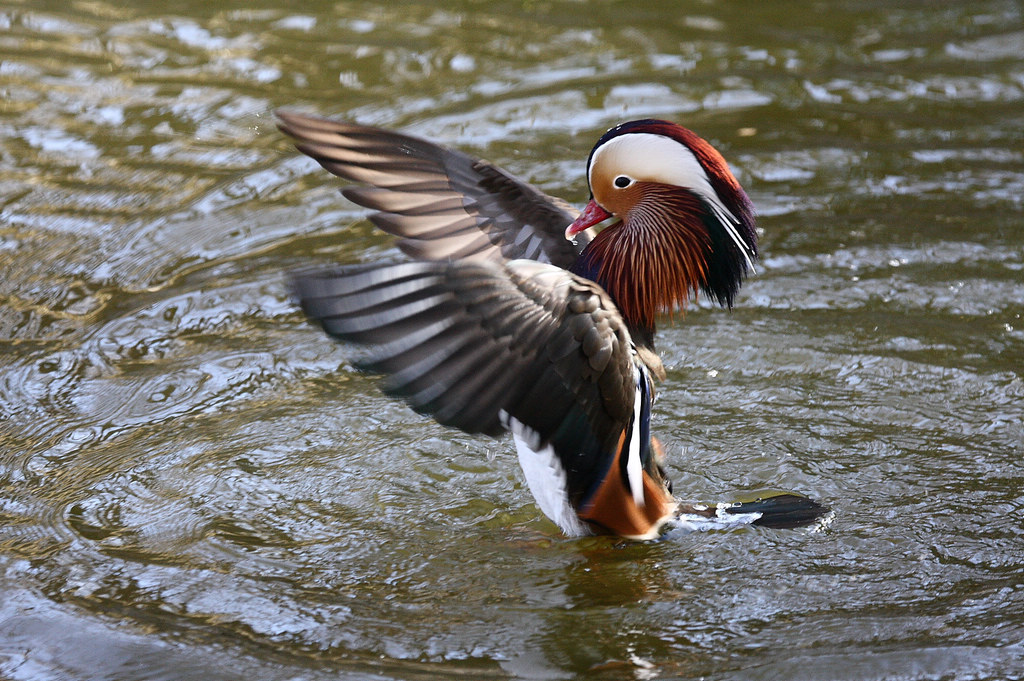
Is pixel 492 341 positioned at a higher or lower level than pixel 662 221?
lower

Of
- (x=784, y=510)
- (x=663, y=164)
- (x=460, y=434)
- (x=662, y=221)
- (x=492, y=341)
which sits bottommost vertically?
(x=784, y=510)

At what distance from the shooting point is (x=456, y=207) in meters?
4.04

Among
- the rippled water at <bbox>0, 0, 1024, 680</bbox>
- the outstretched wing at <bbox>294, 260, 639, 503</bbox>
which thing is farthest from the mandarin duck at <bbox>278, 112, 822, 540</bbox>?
the rippled water at <bbox>0, 0, 1024, 680</bbox>

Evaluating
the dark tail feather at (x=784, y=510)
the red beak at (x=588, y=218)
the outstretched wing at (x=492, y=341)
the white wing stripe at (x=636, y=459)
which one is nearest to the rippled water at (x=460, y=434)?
the dark tail feather at (x=784, y=510)

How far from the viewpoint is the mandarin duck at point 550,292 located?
113 inches

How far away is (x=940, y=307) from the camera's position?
473 centimetres

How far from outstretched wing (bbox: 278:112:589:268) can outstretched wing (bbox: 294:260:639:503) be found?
80 centimetres

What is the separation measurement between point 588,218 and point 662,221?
24 centimetres

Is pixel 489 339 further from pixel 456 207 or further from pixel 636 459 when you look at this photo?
pixel 456 207

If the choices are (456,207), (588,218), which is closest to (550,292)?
(588,218)

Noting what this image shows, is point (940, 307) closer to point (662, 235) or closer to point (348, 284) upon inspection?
point (662, 235)

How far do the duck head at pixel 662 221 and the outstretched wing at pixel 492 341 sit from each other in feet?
1.10

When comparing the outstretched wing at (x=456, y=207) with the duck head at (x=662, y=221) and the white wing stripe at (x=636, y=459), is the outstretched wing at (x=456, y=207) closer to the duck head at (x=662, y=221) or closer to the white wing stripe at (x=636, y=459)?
the duck head at (x=662, y=221)

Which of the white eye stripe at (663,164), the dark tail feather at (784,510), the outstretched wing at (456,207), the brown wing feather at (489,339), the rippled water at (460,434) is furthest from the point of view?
the outstretched wing at (456,207)
